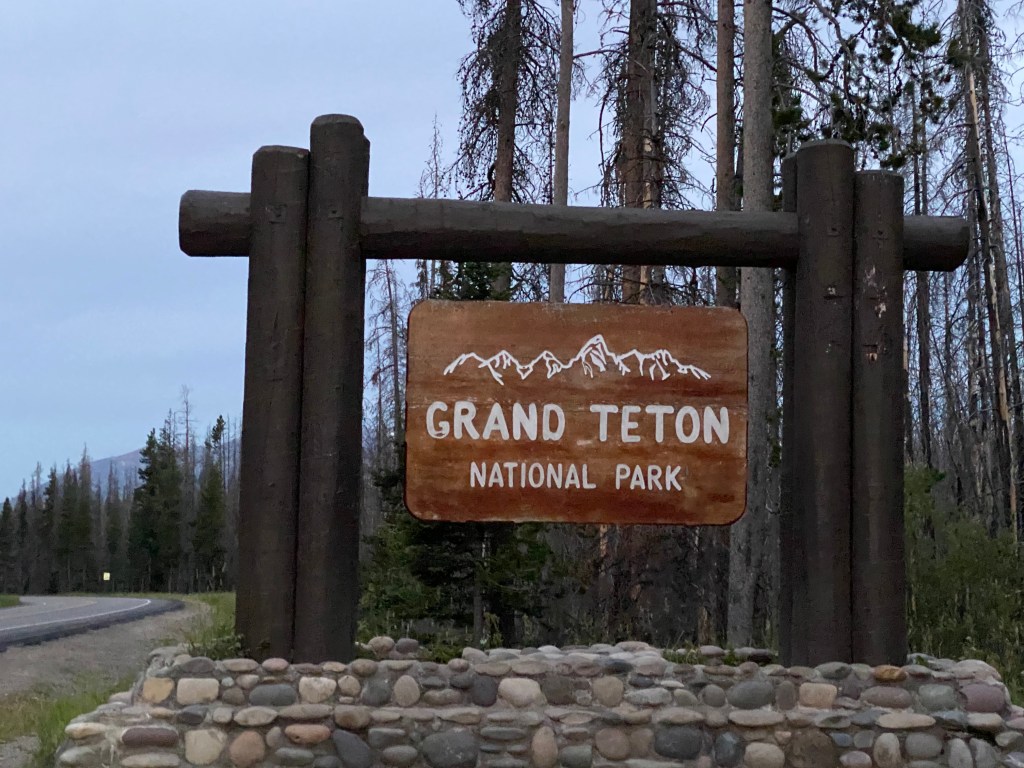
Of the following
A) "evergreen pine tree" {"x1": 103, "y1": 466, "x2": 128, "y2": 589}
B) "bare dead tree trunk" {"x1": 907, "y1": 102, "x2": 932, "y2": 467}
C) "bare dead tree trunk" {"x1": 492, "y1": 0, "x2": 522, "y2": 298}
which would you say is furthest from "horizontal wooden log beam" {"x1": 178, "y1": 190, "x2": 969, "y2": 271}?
"evergreen pine tree" {"x1": 103, "y1": 466, "x2": 128, "y2": 589}

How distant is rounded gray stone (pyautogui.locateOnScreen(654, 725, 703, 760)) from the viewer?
4992 millimetres

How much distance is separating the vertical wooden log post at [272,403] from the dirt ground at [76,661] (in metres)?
2.87

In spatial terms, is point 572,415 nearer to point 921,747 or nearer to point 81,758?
point 921,747

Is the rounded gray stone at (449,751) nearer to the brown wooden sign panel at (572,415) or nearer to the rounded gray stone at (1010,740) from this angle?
the brown wooden sign panel at (572,415)

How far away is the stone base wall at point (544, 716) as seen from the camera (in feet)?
16.1

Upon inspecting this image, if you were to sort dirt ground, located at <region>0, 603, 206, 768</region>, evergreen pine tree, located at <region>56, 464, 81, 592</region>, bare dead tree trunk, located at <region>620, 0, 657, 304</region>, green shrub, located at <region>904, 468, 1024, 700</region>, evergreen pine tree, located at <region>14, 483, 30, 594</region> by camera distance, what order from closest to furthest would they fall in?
green shrub, located at <region>904, 468, 1024, 700</region>, dirt ground, located at <region>0, 603, 206, 768</region>, bare dead tree trunk, located at <region>620, 0, 657, 304</region>, evergreen pine tree, located at <region>56, 464, 81, 592</region>, evergreen pine tree, located at <region>14, 483, 30, 594</region>

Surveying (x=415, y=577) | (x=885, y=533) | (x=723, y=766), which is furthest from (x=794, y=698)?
(x=415, y=577)

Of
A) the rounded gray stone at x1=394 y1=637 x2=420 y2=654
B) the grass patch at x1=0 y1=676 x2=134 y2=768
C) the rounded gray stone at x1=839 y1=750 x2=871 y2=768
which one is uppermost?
the rounded gray stone at x1=394 y1=637 x2=420 y2=654

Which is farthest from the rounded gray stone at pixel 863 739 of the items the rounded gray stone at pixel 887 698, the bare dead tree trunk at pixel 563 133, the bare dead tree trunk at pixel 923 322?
the bare dead tree trunk at pixel 923 322

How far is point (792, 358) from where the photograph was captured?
565cm

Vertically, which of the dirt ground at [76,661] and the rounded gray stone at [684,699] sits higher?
the rounded gray stone at [684,699]

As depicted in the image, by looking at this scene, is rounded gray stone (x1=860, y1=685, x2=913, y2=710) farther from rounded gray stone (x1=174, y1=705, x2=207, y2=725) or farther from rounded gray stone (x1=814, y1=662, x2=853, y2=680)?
rounded gray stone (x1=174, y1=705, x2=207, y2=725)

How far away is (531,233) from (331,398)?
4.28ft

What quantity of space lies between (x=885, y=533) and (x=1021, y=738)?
45.0 inches
